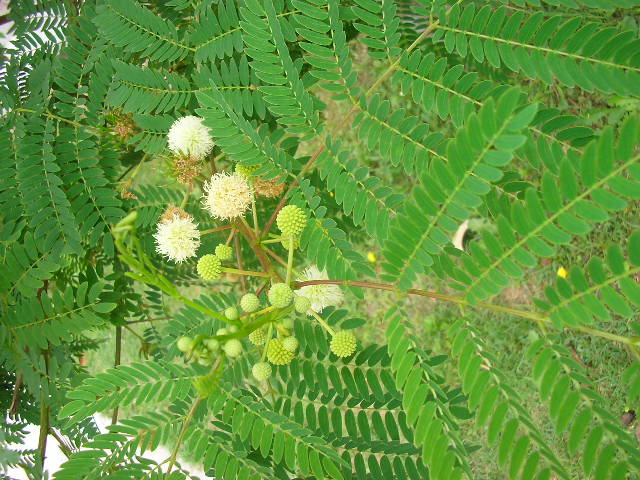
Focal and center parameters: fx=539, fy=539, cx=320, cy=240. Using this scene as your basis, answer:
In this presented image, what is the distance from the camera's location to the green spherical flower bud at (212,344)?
3.63 feet

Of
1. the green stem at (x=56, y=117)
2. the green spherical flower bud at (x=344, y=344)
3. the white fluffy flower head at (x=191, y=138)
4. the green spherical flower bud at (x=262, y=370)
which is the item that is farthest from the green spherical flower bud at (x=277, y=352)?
the green stem at (x=56, y=117)

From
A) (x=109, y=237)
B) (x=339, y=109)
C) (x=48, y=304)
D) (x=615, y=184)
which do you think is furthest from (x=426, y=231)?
(x=339, y=109)

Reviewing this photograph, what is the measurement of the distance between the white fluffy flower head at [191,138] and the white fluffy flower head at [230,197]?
16cm

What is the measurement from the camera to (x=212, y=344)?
1.11 m

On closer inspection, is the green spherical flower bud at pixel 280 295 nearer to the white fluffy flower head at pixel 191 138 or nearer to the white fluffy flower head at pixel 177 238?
the white fluffy flower head at pixel 177 238

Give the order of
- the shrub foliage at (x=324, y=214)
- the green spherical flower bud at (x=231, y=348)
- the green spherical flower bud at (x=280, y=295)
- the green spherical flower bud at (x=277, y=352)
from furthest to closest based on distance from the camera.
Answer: the green spherical flower bud at (x=277, y=352) < the green spherical flower bud at (x=280, y=295) < the green spherical flower bud at (x=231, y=348) < the shrub foliage at (x=324, y=214)

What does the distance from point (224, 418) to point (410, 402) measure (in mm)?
569

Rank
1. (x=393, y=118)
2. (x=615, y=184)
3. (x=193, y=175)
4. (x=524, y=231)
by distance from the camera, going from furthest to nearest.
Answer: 1. (x=193, y=175)
2. (x=393, y=118)
3. (x=524, y=231)
4. (x=615, y=184)

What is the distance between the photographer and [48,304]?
1733 mm

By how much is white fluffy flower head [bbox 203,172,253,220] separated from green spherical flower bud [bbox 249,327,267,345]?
33 centimetres

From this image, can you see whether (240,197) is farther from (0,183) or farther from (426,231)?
(0,183)

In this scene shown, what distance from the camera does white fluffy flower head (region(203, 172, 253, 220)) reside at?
1480 millimetres

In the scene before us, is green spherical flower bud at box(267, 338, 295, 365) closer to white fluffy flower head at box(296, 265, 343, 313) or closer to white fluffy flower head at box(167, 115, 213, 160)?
white fluffy flower head at box(296, 265, 343, 313)

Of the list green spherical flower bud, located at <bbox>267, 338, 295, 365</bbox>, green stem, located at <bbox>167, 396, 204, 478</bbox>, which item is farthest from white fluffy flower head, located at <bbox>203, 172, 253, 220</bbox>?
green stem, located at <bbox>167, 396, 204, 478</bbox>
